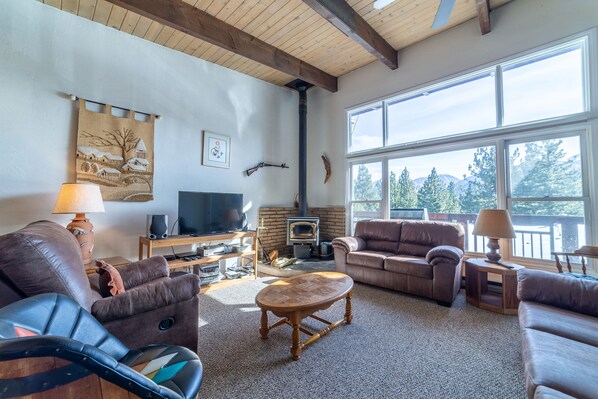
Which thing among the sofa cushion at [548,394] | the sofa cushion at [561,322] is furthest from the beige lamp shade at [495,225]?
the sofa cushion at [548,394]

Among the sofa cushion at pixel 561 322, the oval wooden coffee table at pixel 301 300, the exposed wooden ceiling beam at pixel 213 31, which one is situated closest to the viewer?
the sofa cushion at pixel 561 322

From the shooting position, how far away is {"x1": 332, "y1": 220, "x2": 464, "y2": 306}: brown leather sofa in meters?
2.81

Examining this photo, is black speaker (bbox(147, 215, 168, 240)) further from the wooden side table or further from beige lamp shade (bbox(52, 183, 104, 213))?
the wooden side table

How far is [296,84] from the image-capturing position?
518 centimetres

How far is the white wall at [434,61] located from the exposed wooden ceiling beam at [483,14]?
0.41ft

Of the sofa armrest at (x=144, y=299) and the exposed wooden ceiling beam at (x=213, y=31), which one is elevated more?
the exposed wooden ceiling beam at (x=213, y=31)

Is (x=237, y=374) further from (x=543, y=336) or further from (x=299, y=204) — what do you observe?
(x=299, y=204)

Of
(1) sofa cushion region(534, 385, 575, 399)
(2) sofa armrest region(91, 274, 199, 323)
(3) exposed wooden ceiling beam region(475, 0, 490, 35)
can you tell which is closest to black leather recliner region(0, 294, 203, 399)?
(2) sofa armrest region(91, 274, 199, 323)

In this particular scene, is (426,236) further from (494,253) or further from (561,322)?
(561,322)

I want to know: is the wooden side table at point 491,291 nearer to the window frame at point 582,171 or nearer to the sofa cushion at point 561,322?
the window frame at point 582,171

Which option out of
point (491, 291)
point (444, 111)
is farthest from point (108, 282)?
point (444, 111)

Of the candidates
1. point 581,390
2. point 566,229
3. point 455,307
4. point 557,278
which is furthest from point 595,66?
point 581,390

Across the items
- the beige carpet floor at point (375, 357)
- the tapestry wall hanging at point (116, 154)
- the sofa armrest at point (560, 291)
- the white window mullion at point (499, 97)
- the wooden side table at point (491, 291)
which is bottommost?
the beige carpet floor at point (375, 357)

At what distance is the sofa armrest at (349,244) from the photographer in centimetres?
371
